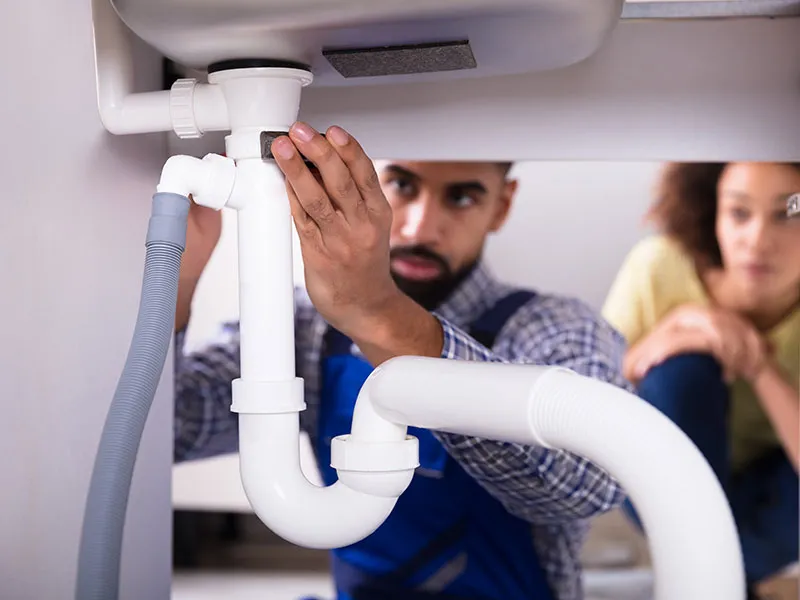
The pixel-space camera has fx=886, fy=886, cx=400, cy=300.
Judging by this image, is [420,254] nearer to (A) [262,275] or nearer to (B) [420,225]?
(B) [420,225]

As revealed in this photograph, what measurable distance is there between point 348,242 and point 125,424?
245mm

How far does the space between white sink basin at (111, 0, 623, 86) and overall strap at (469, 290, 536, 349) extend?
0.51 metres

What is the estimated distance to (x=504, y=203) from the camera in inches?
44.4

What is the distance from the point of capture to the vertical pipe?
65 centimetres

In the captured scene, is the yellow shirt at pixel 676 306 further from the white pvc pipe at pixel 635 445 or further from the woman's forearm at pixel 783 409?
the white pvc pipe at pixel 635 445

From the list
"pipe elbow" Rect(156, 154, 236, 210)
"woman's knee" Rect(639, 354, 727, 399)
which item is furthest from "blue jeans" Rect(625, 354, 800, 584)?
"pipe elbow" Rect(156, 154, 236, 210)

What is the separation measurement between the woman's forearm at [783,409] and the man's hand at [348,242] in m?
0.57

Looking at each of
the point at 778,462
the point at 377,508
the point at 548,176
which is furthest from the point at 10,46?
the point at 778,462

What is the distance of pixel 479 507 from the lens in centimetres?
112

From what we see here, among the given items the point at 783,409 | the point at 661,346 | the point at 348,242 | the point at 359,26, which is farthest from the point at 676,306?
the point at 359,26

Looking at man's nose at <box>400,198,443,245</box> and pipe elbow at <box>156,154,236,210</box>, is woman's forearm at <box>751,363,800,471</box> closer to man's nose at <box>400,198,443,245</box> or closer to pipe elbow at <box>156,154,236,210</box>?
man's nose at <box>400,198,443,245</box>

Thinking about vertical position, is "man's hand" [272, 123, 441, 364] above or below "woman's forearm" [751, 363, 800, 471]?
above

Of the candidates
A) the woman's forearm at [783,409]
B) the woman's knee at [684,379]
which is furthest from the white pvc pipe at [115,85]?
the woman's forearm at [783,409]

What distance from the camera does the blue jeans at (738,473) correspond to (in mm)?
1163
